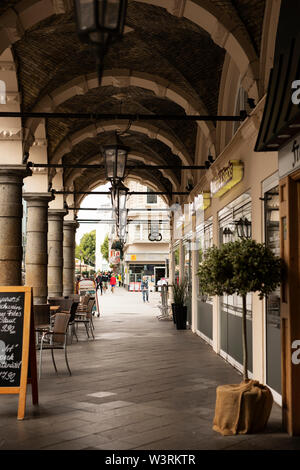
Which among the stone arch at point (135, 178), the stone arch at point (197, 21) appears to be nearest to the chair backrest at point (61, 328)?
the stone arch at point (197, 21)

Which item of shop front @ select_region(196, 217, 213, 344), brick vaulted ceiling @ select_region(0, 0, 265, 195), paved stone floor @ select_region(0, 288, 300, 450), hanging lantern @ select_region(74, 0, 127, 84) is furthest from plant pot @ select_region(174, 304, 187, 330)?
hanging lantern @ select_region(74, 0, 127, 84)

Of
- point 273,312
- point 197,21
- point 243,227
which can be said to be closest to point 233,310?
point 243,227

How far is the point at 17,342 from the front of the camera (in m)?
6.02

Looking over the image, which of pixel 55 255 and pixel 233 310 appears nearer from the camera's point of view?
pixel 233 310

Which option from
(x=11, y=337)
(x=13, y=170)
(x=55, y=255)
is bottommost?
(x=11, y=337)

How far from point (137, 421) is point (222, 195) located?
235 inches

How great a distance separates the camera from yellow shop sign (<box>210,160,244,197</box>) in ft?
28.1

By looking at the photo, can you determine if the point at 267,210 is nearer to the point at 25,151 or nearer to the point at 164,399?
the point at 164,399

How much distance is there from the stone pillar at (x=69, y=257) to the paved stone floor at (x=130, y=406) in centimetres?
1078

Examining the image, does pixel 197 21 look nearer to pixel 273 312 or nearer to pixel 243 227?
pixel 243 227

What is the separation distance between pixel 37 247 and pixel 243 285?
9108mm

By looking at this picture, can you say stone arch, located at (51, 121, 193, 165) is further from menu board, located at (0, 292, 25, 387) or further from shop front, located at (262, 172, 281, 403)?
menu board, located at (0, 292, 25, 387)

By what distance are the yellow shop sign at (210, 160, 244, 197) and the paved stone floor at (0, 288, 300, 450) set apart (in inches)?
121

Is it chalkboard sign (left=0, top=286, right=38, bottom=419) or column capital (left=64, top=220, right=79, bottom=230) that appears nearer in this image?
chalkboard sign (left=0, top=286, right=38, bottom=419)
